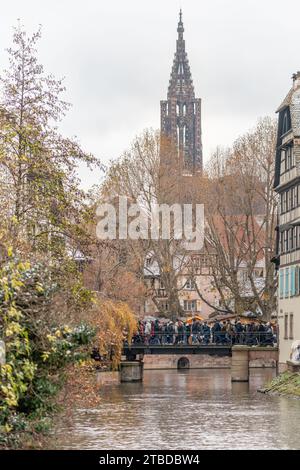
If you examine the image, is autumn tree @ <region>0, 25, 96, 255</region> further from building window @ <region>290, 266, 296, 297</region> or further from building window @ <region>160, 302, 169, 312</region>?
building window @ <region>160, 302, 169, 312</region>

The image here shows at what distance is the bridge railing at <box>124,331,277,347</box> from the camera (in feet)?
224

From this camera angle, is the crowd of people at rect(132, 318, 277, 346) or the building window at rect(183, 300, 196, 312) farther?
the building window at rect(183, 300, 196, 312)

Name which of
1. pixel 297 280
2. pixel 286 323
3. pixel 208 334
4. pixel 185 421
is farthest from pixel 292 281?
pixel 185 421

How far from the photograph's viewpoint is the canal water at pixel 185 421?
31672 mm

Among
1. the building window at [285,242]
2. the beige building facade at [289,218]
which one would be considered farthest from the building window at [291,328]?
the building window at [285,242]

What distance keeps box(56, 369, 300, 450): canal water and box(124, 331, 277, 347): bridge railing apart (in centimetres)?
860

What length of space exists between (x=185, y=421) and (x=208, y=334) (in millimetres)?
30644

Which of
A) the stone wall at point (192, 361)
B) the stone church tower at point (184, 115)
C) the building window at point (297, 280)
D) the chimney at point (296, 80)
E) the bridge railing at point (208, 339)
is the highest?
the stone church tower at point (184, 115)

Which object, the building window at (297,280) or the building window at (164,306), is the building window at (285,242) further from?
the building window at (164,306)

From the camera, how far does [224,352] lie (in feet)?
225

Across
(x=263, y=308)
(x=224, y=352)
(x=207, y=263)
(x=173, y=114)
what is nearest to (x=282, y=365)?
(x=224, y=352)

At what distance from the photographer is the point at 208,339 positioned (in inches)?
2763

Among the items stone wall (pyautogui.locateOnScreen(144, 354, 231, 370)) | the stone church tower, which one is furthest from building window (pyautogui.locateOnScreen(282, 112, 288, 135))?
the stone church tower
